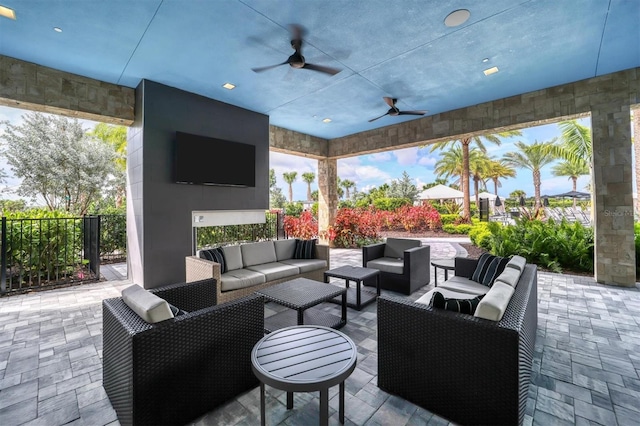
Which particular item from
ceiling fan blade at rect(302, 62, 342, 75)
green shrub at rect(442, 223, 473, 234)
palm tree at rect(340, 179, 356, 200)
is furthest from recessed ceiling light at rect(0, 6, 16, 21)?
palm tree at rect(340, 179, 356, 200)

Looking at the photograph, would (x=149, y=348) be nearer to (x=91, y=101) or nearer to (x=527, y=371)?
(x=527, y=371)

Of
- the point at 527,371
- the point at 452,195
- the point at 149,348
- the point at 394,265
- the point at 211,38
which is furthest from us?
the point at 452,195

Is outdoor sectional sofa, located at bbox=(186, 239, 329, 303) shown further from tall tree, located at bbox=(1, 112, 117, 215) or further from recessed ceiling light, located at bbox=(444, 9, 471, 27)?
tall tree, located at bbox=(1, 112, 117, 215)

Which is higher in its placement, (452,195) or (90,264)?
(452,195)

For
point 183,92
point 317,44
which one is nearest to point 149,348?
point 317,44

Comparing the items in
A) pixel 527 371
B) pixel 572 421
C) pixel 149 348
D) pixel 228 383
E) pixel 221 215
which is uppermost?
pixel 221 215

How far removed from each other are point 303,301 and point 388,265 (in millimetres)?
2049

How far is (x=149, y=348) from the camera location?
5.01 feet

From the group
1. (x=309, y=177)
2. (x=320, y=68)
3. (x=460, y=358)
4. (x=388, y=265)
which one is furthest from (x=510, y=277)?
(x=309, y=177)

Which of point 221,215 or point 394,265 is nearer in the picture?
point 394,265

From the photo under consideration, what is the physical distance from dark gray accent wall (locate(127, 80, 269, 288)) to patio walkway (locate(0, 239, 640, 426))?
3.73ft

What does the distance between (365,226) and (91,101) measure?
279 inches

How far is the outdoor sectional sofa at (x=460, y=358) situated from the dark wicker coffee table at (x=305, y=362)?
1.38ft

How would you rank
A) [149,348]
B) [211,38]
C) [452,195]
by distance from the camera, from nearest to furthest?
1. [149,348]
2. [211,38]
3. [452,195]
